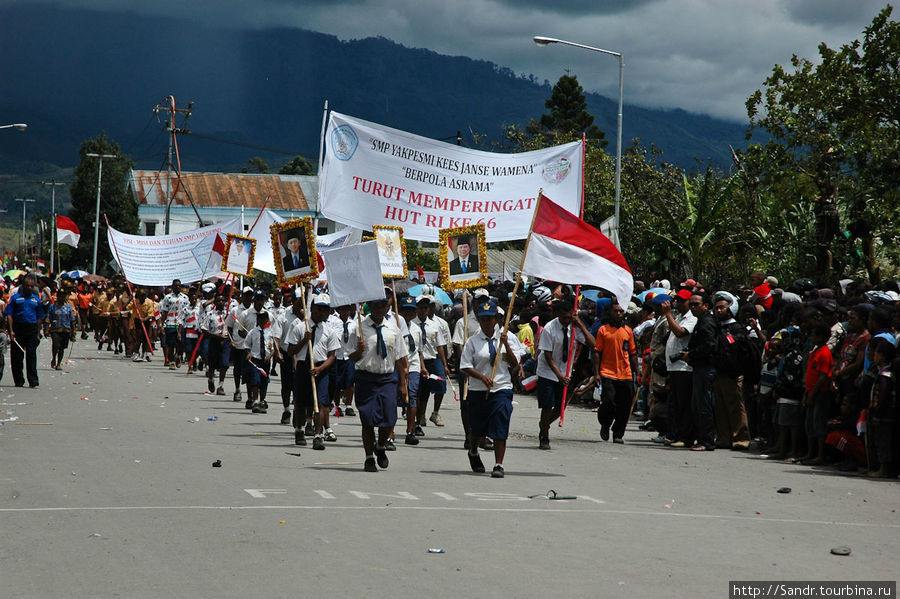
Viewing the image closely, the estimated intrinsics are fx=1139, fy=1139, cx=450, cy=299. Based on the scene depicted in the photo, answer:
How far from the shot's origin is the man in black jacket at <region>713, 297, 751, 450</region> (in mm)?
14172

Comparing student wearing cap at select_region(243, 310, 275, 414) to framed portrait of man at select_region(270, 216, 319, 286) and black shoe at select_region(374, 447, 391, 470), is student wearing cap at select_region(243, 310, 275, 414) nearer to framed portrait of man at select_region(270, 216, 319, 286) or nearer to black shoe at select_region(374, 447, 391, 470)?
framed portrait of man at select_region(270, 216, 319, 286)

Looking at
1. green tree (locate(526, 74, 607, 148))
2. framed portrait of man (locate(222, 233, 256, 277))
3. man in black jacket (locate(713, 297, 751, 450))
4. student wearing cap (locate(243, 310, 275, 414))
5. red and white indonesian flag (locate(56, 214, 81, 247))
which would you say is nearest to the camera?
man in black jacket (locate(713, 297, 751, 450))

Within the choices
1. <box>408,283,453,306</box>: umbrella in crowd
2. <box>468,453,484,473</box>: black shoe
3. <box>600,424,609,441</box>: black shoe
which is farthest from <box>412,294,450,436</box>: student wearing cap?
<box>408,283,453,306</box>: umbrella in crowd

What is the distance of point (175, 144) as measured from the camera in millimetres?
47438

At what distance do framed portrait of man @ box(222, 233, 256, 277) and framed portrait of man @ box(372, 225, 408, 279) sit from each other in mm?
5238

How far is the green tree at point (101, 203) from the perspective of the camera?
9256 cm

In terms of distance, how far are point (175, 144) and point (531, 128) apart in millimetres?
31734

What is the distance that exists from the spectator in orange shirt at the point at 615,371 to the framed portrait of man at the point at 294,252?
12.8 feet

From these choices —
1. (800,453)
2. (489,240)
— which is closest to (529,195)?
(489,240)

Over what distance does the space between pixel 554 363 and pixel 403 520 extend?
581cm

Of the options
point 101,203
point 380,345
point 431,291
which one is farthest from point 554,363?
point 101,203

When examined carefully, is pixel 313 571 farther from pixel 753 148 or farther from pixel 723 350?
pixel 753 148

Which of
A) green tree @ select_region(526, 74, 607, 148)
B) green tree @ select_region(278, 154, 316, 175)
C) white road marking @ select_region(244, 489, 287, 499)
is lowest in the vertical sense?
white road marking @ select_region(244, 489, 287, 499)

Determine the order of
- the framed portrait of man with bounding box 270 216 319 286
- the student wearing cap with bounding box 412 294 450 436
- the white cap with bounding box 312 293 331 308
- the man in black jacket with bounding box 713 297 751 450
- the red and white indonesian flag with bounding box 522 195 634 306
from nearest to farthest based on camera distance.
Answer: the red and white indonesian flag with bounding box 522 195 634 306 → the white cap with bounding box 312 293 331 308 → the man in black jacket with bounding box 713 297 751 450 → the framed portrait of man with bounding box 270 216 319 286 → the student wearing cap with bounding box 412 294 450 436
